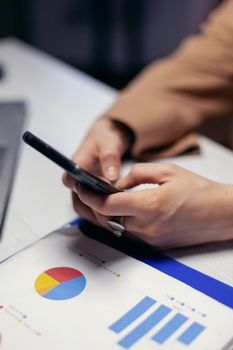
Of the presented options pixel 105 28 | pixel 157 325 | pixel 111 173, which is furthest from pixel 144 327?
pixel 105 28

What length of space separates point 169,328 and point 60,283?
0.14 m

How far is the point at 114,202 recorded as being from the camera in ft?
2.08

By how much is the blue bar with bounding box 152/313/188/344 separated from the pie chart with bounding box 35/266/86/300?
111 mm

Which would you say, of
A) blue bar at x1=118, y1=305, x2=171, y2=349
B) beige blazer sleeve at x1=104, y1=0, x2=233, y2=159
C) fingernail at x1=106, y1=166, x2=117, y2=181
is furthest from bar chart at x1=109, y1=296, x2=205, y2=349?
beige blazer sleeve at x1=104, y1=0, x2=233, y2=159

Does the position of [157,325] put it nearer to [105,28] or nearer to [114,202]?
[114,202]

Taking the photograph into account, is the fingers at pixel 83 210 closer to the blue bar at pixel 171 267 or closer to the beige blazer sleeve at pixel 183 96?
the blue bar at pixel 171 267

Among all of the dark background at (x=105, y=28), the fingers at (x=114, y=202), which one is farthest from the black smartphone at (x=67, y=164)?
the dark background at (x=105, y=28)

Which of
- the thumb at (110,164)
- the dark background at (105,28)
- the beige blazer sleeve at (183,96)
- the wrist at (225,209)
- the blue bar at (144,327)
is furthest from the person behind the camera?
the dark background at (105,28)

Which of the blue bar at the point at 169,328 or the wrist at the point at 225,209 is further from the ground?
the wrist at the point at 225,209

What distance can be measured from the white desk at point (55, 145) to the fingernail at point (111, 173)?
0.08m

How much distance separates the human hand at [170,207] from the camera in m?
0.64

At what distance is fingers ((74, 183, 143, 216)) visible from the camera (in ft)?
2.08

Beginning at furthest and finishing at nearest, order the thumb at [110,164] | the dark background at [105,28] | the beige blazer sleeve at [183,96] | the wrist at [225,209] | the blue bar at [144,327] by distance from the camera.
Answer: the dark background at [105,28]
the beige blazer sleeve at [183,96]
the thumb at [110,164]
the wrist at [225,209]
the blue bar at [144,327]

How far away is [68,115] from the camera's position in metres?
1.10
